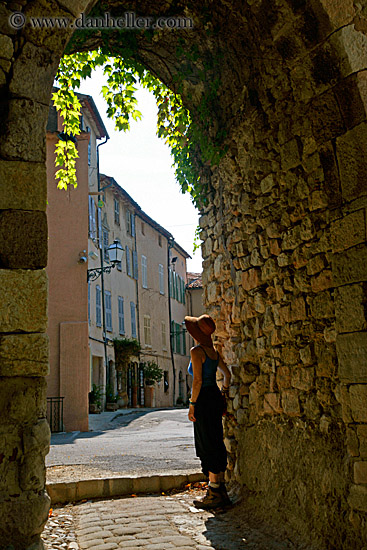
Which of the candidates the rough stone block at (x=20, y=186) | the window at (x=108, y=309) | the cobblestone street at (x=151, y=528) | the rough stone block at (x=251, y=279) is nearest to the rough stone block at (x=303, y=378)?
the rough stone block at (x=251, y=279)

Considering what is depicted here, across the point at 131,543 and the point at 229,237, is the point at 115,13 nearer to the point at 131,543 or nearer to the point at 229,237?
the point at 229,237

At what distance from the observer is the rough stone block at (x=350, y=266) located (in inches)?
136

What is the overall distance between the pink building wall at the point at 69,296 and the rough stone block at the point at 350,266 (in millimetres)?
12770

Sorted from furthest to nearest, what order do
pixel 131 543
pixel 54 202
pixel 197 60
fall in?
Result: pixel 54 202, pixel 197 60, pixel 131 543

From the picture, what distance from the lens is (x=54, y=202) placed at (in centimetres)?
1734

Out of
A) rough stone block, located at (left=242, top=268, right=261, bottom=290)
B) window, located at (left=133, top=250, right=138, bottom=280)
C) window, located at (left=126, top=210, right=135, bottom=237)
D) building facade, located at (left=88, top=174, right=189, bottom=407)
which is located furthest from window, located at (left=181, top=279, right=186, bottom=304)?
rough stone block, located at (left=242, top=268, right=261, bottom=290)

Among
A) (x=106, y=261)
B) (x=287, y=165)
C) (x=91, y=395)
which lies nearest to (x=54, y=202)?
(x=106, y=261)

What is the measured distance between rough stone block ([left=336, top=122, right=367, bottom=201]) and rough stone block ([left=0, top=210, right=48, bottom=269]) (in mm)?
1834

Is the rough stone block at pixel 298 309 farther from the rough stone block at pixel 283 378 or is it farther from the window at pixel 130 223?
the window at pixel 130 223

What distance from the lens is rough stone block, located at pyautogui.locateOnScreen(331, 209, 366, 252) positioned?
11.4 ft

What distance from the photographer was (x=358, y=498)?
131 inches

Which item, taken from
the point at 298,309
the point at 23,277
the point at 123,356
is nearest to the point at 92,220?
the point at 123,356

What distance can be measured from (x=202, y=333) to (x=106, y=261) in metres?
16.1

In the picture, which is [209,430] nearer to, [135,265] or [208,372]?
[208,372]
